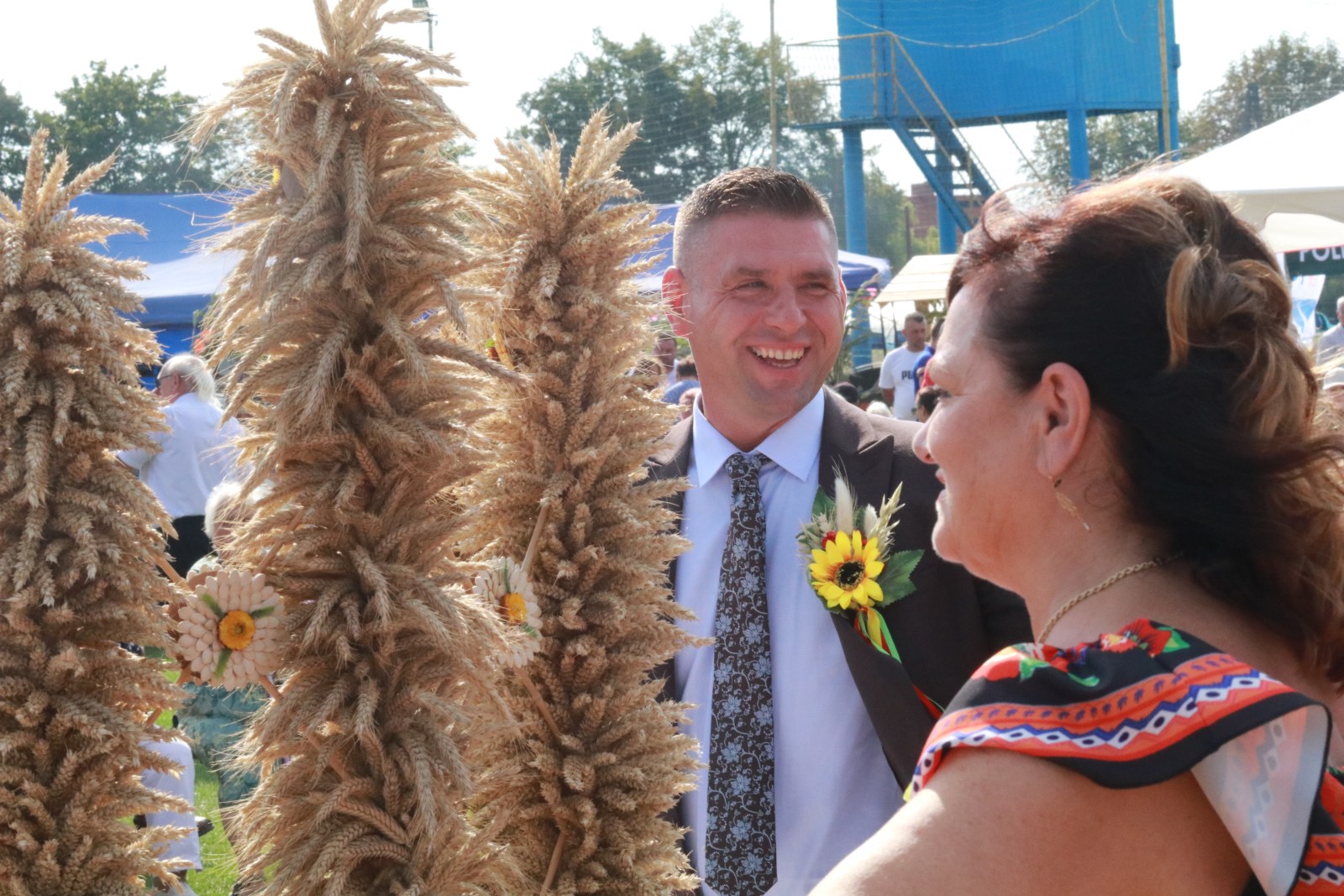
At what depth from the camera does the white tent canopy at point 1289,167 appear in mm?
5648

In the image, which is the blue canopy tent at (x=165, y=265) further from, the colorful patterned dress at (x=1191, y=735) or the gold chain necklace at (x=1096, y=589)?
the colorful patterned dress at (x=1191, y=735)

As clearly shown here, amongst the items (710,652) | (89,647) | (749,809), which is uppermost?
(89,647)

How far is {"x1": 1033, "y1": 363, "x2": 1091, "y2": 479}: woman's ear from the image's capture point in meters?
1.34

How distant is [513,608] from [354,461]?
0.34 metres

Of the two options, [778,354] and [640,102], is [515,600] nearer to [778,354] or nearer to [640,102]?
[778,354]

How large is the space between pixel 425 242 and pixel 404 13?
1.12ft

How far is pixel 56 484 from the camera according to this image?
5.40 feet

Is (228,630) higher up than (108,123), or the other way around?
→ (108,123)

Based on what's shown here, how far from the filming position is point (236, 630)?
1.68m

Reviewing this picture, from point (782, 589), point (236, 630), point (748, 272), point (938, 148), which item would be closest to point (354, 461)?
point (236, 630)

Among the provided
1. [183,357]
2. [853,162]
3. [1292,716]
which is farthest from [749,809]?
[853,162]

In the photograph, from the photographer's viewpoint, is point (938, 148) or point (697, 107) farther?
point (697, 107)

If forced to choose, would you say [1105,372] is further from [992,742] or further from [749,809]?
[749,809]

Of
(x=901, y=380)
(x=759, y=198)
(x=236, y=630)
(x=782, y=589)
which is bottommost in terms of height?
(x=901, y=380)
